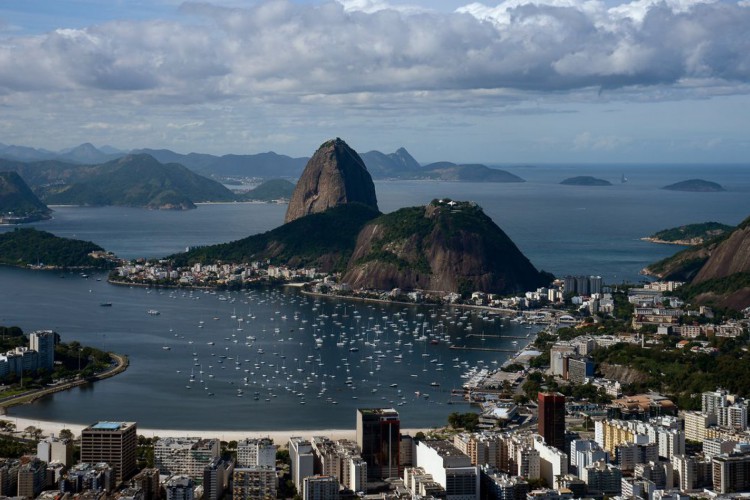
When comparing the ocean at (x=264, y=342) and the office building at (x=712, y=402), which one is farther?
the ocean at (x=264, y=342)

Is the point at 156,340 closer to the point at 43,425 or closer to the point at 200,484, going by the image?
the point at 43,425

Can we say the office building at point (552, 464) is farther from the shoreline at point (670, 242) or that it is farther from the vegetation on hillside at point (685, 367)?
the shoreline at point (670, 242)

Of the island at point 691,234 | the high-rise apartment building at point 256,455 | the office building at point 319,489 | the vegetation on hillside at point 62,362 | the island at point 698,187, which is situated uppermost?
the island at point 698,187

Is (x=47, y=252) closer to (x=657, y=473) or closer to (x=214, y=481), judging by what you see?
(x=214, y=481)

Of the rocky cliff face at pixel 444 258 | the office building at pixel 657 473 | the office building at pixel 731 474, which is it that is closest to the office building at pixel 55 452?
the office building at pixel 657 473

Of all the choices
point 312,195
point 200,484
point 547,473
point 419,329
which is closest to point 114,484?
point 200,484
